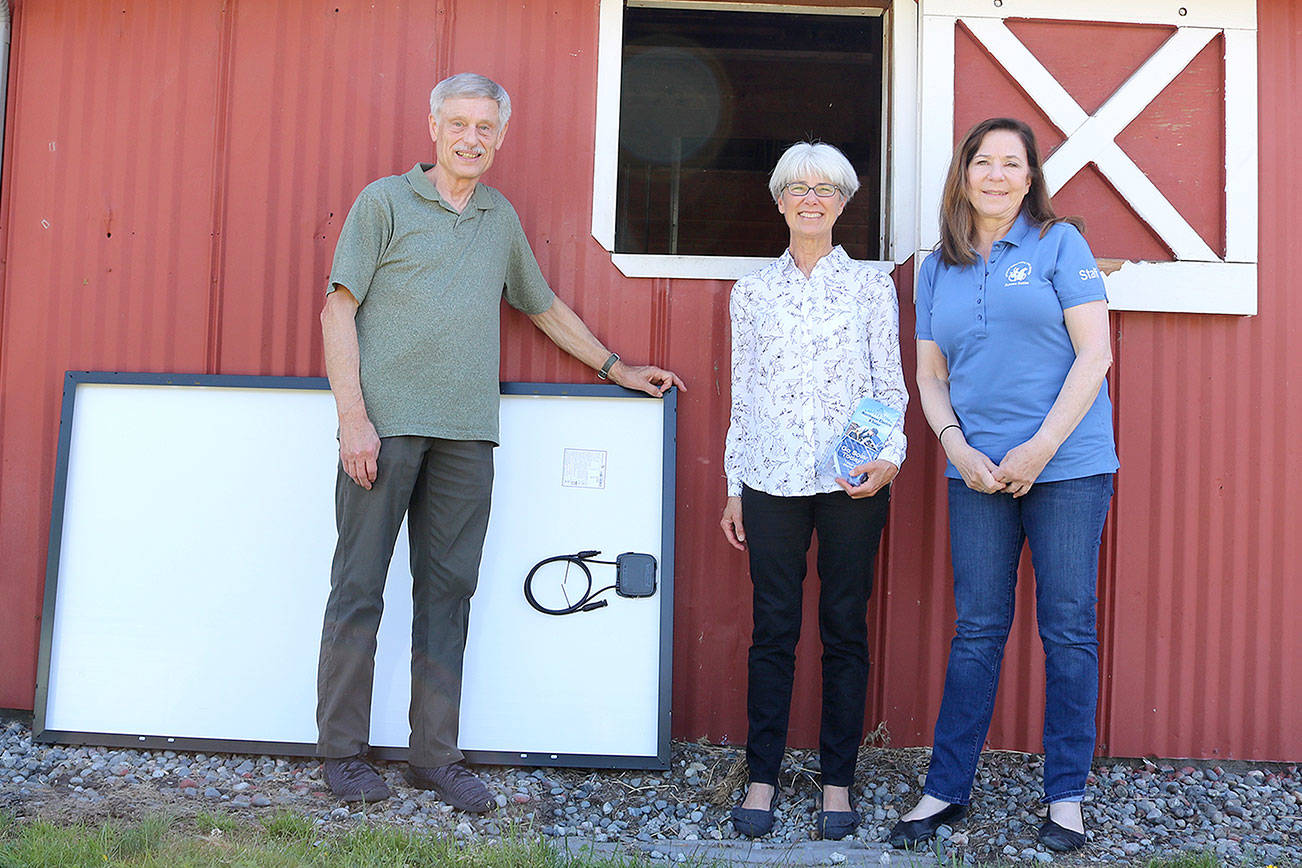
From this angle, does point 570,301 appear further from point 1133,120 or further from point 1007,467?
point 1133,120

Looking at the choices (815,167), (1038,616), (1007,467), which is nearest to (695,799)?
(1038,616)

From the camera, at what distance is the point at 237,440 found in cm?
328

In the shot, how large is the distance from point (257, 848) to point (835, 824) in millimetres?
1411

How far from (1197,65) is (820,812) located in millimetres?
2680

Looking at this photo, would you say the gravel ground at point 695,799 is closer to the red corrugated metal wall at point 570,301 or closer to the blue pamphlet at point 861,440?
the red corrugated metal wall at point 570,301

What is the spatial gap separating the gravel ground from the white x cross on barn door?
59.2 inches

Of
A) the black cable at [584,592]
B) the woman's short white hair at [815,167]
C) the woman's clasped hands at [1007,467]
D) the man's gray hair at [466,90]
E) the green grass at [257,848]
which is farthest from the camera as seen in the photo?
the black cable at [584,592]

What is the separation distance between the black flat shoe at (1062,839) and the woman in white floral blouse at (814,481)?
476 mm

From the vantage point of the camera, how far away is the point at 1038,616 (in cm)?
256

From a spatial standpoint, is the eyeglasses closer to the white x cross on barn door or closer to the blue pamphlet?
the blue pamphlet

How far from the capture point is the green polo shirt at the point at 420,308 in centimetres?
274

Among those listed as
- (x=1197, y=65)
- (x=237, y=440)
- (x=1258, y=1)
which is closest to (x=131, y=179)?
(x=237, y=440)

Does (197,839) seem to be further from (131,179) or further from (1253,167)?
(1253,167)

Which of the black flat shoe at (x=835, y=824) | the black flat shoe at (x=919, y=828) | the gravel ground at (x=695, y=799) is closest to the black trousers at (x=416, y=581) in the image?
the gravel ground at (x=695, y=799)
